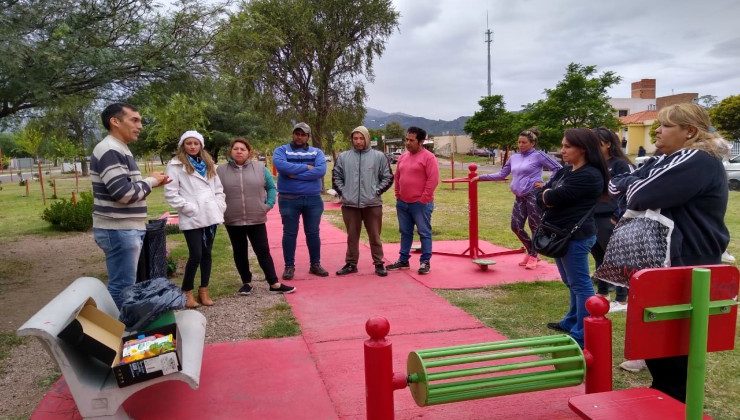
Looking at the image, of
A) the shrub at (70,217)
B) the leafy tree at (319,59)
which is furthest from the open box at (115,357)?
the leafy tree at (319,59)

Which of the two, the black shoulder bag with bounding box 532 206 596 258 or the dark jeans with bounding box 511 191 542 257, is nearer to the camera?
the black shoulder bag with bounding box 532 206 596 258

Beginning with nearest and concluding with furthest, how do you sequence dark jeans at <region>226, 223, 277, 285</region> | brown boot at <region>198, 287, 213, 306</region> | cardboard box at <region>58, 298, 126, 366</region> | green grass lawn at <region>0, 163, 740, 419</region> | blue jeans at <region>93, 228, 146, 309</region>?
1. cardboard box at <region>58, 298, 126, 366</region>
2. green grass lawn at <region>0, 163, 740, 419</region>
3. blue jeans at <region>93, 228, 146, 309</region>
4. brown boot at <region>198, 287, 213, 306</region>
5. dark jeans at <region>226, 223, 277, 285</region>

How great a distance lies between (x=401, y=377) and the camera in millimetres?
2465

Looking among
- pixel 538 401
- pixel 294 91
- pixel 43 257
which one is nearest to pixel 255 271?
pixel 43 257

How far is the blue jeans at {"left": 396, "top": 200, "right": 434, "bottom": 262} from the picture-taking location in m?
6.52

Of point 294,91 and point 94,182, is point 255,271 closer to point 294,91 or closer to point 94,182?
point 94,182

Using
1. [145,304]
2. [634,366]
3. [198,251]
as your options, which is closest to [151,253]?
[198,251]

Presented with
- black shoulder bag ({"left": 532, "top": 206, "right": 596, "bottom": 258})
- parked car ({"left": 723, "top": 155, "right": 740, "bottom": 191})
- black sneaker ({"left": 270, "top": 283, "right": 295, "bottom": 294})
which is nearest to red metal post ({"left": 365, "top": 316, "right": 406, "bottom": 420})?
black shoulder bag ({"left": 532, "top": 206, "right": 596, "bottom": 258})

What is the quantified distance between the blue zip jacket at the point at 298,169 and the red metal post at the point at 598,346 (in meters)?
3.98

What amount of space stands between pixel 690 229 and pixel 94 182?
382cm

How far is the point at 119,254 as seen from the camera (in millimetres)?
4008

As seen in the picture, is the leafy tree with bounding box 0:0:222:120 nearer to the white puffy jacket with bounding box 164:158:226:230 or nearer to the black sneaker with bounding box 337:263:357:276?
the white puffy jacket with bounding box 164:158:226:230

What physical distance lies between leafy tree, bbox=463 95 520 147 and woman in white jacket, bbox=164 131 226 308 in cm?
3436

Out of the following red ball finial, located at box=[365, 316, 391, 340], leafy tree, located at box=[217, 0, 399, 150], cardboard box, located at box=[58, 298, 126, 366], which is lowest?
cardboard box, located at box=[58, 298, 126, 366]
